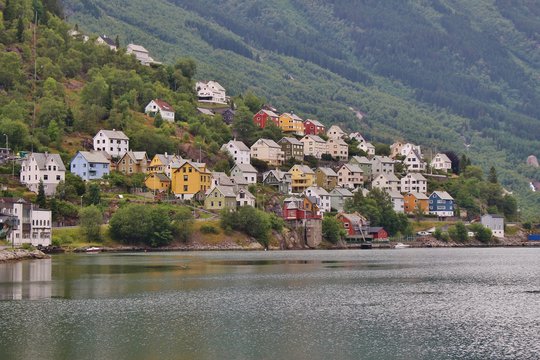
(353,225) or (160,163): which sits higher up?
(160,163)

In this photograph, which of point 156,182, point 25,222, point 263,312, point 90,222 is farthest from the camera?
point 156,182

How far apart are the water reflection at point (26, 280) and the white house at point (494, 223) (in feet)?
346

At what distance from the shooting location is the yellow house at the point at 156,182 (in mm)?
161500

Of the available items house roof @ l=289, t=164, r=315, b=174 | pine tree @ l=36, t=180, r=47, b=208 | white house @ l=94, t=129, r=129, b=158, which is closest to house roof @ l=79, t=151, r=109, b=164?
white house @ l=94, t=129, r=129, b=158

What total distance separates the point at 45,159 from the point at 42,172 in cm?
262

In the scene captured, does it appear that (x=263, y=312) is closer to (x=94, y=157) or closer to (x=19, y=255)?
(x=19, y=255)

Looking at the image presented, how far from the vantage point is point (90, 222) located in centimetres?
13338

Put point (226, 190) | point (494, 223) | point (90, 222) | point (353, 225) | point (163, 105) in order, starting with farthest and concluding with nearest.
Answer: point (163, 105) < point (494, 223) < point (353, 225) < point (226, 190) < point (90, 222)

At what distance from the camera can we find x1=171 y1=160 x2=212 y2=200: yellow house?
6432 inches

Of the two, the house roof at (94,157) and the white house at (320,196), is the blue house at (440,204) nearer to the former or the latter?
the white house at (320,196)

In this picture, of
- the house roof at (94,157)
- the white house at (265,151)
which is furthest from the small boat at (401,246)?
the house roof at (94,157)

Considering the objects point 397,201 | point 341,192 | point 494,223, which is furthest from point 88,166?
point 494,223

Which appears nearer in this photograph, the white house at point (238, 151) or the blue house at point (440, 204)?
the white house at point (238, 151)

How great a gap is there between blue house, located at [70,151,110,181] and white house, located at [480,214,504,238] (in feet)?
251
